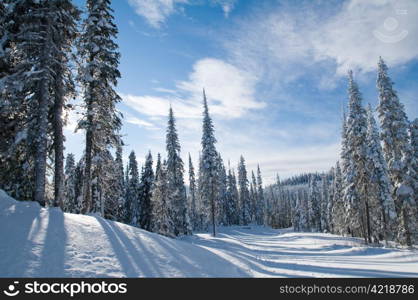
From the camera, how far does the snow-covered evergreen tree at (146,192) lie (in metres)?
40.1

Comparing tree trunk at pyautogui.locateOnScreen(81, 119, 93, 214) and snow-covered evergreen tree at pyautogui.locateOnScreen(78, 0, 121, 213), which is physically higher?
snow-covered evergreen tree at pyautogui.locateOnScreen(78, 0, 121, 213)

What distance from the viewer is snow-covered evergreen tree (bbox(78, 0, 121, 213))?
1734 cm

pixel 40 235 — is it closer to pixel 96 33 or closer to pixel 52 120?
pixel 52 120

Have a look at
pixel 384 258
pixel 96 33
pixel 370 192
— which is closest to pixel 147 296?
pixel 384 258

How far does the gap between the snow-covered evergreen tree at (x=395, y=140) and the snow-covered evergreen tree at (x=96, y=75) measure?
26922 millimetres

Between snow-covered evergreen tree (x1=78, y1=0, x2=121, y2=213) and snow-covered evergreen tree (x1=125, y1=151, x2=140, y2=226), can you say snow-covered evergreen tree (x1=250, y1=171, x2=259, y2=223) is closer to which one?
snow-covered evergreen tree (x1=125, y1=151, x2=140, y2=226)

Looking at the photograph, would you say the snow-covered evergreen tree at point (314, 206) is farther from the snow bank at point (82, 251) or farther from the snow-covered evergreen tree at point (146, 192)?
the snow bank at point (82, 251)

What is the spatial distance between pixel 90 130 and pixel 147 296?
43.6 ft

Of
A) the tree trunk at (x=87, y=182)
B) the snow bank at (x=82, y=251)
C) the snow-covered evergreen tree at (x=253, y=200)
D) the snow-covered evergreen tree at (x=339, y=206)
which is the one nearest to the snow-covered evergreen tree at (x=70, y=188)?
the tree trunk at (x=87, y=182)

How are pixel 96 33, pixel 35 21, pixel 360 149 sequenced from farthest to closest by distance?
pixel 360 149, pixel 96 33, pixel 35 21

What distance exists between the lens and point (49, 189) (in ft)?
54.5

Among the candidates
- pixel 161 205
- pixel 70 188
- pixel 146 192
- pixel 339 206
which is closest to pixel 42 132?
pixel 161 205

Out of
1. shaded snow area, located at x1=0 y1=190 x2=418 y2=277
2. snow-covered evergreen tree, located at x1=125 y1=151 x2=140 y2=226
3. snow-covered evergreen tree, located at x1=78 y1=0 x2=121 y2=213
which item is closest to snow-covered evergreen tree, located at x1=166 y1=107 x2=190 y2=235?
snow-covered evergreen tree, located at x1=125 y1=151 x2=140 y2=226

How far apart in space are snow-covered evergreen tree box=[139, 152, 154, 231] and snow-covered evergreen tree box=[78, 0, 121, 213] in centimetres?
2157
